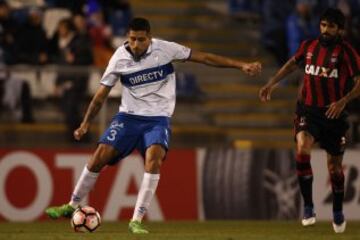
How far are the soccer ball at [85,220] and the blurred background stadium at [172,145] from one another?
399 centimetres

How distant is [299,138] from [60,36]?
637cm

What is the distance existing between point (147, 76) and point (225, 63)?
808 millimetres

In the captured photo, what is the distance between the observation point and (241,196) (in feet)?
54.0

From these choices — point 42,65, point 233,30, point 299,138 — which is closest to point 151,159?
point 299,138

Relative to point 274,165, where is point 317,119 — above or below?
above

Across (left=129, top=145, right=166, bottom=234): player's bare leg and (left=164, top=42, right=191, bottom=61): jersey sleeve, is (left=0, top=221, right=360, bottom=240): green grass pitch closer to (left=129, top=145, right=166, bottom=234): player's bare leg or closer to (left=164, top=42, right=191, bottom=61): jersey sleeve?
(left=129, top=145, right=166, bottom=234): player's bare leg

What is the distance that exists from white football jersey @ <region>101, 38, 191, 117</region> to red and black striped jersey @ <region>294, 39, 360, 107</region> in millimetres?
1358

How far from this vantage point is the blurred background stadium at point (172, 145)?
615 inches

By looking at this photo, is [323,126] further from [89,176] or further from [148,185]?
[89,176]

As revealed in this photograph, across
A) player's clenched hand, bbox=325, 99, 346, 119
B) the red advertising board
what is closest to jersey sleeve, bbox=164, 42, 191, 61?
player's clenched hand, bbox=325, 99, 346, 119

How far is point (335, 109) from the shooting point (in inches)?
470

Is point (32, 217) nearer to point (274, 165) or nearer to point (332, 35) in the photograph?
point (274, 165)

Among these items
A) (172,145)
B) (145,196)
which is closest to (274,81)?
(145,196)

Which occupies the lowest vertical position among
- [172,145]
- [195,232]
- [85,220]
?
[172,145]
